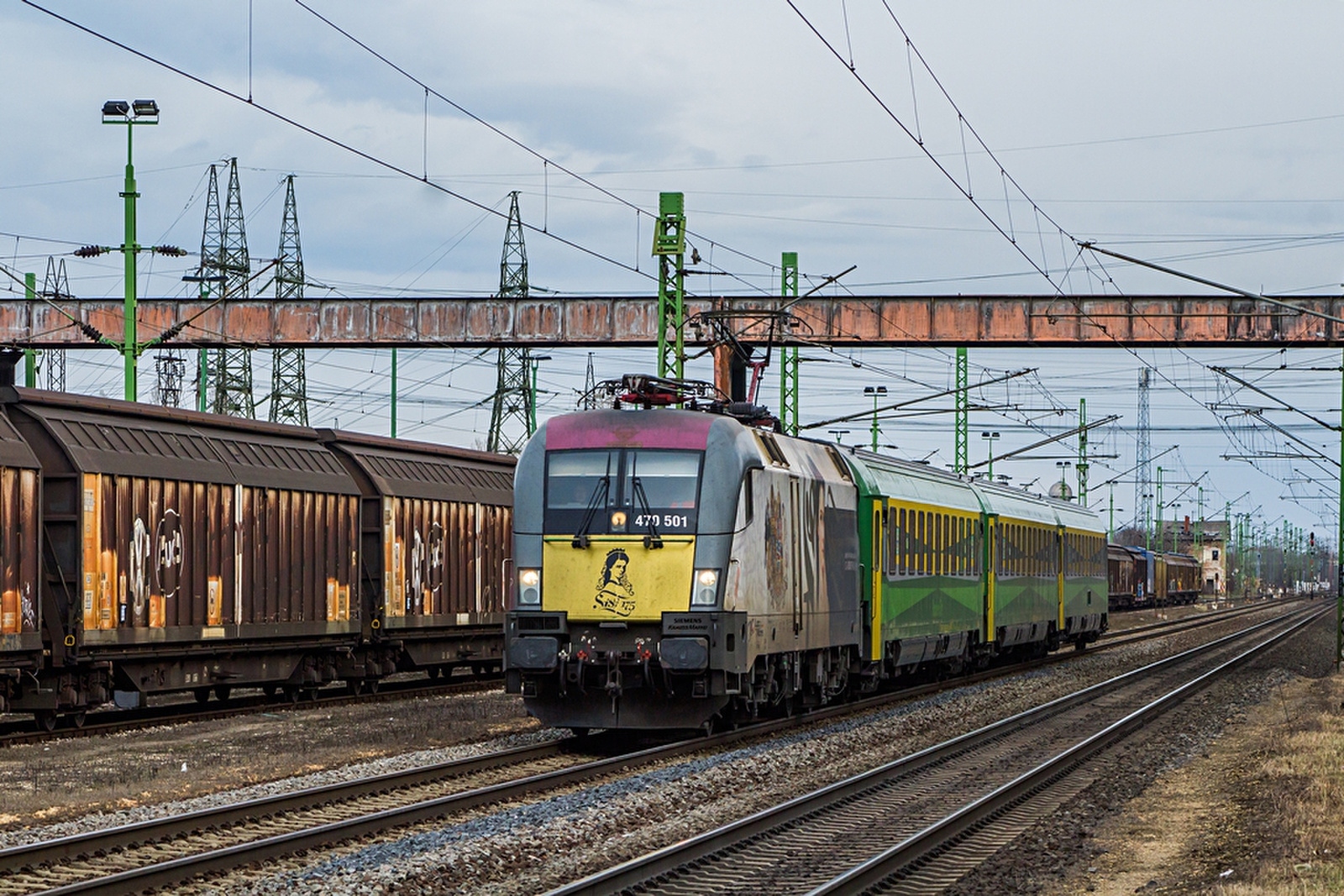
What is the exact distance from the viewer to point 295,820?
12.8 meters

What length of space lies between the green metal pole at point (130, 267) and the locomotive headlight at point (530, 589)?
413 inches

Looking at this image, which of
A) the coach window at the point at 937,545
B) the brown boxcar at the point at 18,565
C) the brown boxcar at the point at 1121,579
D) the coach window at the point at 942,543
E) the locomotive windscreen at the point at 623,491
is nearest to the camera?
the locomotive windscreen at the point at 623,491

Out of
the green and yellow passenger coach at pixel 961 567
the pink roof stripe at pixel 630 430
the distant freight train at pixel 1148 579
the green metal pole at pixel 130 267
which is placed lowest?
the distant freight train at pixel 1148 579

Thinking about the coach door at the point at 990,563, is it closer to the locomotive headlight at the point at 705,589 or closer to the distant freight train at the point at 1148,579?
the locomotive headlight at the point at 705,589

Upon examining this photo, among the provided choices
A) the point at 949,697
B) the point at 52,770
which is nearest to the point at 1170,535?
the point at 949,697

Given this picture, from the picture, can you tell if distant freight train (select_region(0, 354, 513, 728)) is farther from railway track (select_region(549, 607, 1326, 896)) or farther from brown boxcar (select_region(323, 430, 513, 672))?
railway track (select_region(549, 607, 1326, 896))

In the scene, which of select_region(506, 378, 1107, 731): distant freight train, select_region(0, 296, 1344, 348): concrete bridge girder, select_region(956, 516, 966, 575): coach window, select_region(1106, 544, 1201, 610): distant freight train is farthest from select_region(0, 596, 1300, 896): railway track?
select_region(1106, 544, 1201, 610): distant freight train

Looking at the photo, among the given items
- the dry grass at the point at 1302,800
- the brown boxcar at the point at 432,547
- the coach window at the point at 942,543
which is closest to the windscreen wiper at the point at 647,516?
the dry grass at the point at 1302,800

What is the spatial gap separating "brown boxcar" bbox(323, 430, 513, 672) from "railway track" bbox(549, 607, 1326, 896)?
9.95m

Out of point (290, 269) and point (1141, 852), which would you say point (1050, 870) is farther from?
point (290, 269)

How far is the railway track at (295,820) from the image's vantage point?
10539mm

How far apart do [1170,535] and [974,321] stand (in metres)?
152

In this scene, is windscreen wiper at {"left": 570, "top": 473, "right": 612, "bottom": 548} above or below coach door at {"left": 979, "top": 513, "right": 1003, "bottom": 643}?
above

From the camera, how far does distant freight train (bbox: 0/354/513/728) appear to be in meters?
19.0
